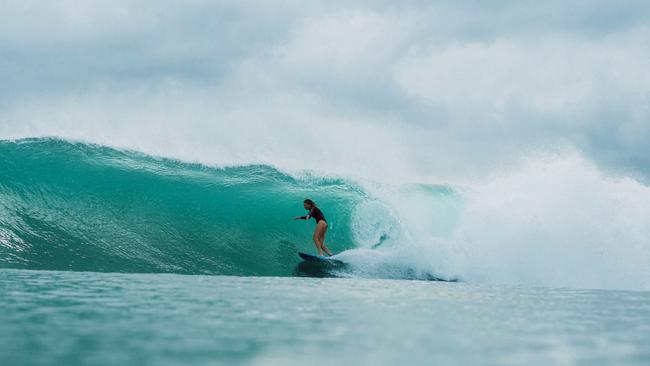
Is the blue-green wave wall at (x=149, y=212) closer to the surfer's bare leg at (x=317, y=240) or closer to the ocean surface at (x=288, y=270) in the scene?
the ocean surface at (x=288, y=270)

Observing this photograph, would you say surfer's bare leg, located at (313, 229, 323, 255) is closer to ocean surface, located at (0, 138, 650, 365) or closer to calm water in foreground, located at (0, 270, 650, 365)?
ocean surface, located at (0, 138, 650, 365)

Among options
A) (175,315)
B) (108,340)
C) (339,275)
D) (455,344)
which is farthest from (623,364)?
(339,275)

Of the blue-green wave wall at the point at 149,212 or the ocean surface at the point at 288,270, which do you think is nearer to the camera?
the ocean surface at the point at 288,270

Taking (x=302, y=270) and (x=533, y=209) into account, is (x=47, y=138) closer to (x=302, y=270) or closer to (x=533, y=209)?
(x=302, y=270)

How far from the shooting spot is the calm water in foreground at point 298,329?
333cm

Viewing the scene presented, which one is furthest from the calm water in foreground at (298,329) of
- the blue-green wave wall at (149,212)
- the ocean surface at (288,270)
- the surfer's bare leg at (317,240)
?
the surfer's bare leg at (317,240)

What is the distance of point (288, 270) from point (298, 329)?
8.72 m

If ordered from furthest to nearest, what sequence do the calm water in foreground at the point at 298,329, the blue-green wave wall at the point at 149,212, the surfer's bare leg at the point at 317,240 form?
1. the surfer's bare leg at the point at 317,240
2. the blue-green wave wall at the point at 149,212
3. the calm water in foreground at the point at 298,329

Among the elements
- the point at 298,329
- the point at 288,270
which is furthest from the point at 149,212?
the point at 298,329

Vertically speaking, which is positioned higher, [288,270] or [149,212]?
[149,212]

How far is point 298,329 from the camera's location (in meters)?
4.32

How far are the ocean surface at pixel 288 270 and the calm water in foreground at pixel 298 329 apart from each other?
2 centimetres

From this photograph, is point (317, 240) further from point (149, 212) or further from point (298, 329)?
point (298, 329)

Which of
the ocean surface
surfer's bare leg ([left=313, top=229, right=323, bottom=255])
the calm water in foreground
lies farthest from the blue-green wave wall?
the calm water in foreground
